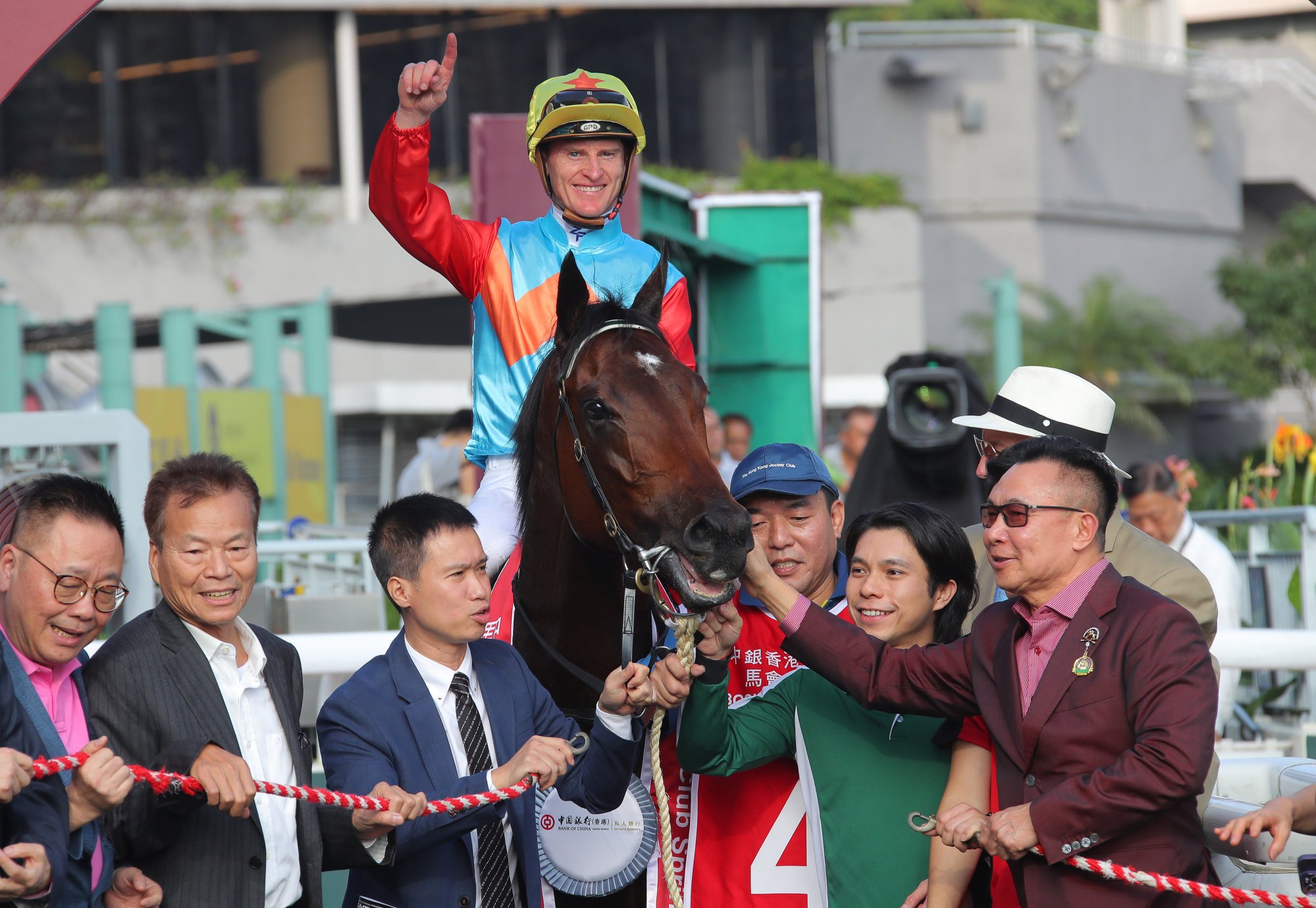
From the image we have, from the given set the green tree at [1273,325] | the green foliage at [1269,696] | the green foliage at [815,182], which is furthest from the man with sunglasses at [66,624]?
the green tree at [1273,325]

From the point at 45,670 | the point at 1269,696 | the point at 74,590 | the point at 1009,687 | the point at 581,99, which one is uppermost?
the point at 581,99

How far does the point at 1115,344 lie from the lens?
22375 mm

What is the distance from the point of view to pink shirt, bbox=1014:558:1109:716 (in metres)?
2.48

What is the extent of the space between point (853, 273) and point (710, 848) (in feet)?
57.8

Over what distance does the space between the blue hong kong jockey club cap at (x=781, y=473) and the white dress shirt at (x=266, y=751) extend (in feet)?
3.73

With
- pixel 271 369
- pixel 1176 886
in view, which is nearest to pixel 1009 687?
pixel 1176 886

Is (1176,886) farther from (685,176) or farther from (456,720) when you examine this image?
(685,176)

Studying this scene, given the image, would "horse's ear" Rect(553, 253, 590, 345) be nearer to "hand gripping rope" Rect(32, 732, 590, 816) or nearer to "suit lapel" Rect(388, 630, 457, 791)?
"suit lapel" Rect(388, 630, 457, 791)

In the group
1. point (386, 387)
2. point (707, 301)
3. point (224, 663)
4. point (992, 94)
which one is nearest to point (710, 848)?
point (224, 663)

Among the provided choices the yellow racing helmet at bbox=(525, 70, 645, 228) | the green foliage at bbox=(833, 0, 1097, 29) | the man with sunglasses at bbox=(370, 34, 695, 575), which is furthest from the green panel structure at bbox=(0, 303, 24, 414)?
the green foliage at bbox=(833, 0, 1097, 29)

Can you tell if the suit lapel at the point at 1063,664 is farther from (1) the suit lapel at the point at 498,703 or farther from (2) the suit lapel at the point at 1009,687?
(1) the suit lapel at the point at 498,703

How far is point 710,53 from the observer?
66.0 feet

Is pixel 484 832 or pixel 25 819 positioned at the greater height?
pixel 25 819

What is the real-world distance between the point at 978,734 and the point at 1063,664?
318 millimetres
